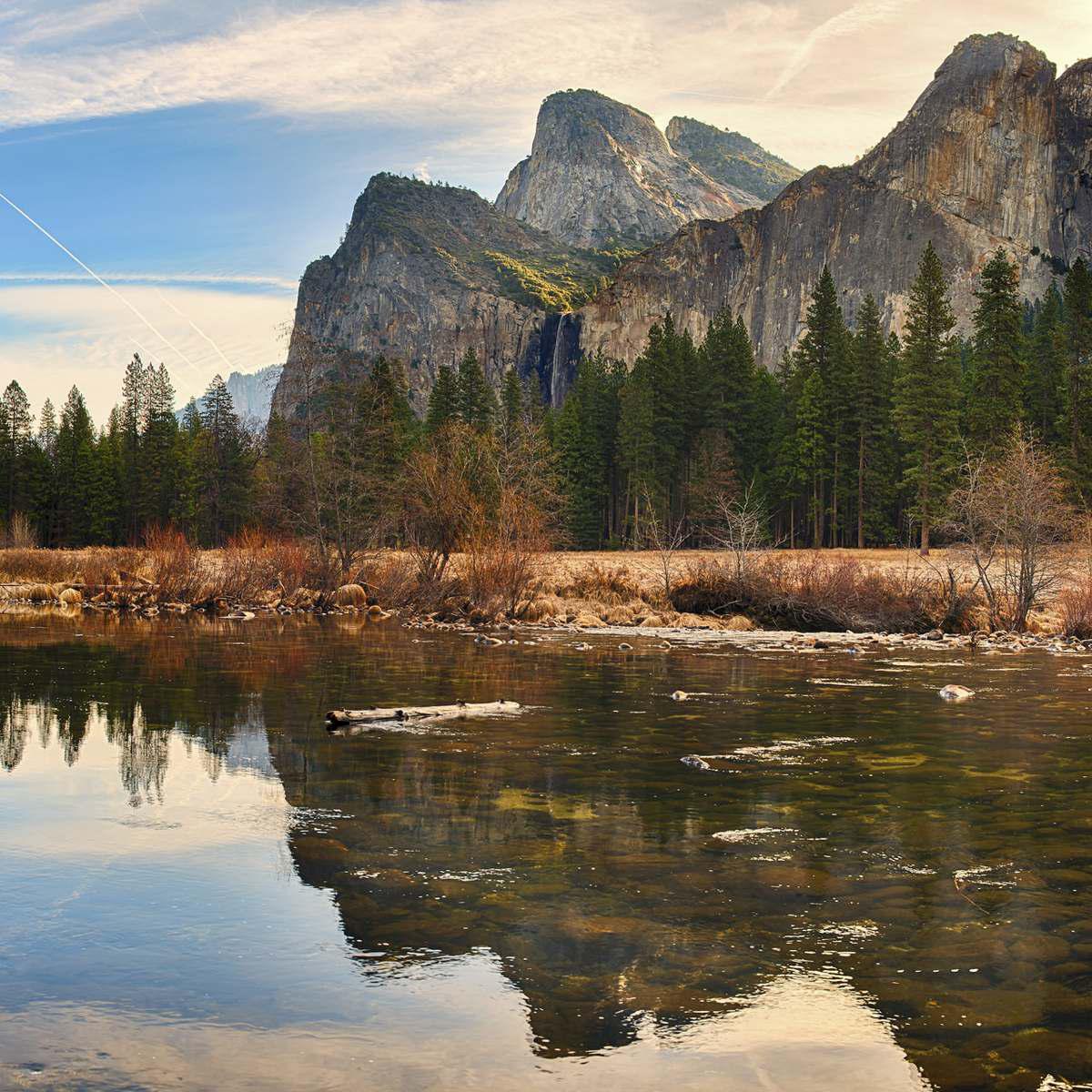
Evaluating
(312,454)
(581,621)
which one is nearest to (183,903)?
(581,621)

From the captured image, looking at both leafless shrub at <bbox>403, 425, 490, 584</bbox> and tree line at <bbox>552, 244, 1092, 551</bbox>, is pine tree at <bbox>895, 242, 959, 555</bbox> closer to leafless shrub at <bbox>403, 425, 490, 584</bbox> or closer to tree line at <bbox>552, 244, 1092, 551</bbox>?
tree line at <bbox>552, 244, 1092, 551</bbox>

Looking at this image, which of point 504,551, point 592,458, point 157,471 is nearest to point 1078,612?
point 504,551

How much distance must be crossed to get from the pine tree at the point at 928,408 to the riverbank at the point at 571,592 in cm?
1762

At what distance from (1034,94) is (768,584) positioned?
156 meters

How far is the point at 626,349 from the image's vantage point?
646 feet

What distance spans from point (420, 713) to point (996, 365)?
52646mm

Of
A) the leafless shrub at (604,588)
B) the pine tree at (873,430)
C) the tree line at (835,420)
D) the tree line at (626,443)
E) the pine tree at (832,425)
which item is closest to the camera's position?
the leafless shrub at (604,588)

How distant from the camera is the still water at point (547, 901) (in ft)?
17.7

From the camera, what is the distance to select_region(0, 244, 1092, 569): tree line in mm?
40000

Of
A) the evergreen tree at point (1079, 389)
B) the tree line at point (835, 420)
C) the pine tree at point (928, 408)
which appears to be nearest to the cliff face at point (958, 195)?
the tree line at point (835, 420)

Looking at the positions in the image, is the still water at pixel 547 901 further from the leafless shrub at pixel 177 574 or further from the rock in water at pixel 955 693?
the leafless shrub at pixel 177 574

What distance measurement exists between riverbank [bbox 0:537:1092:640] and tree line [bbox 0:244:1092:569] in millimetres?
1539

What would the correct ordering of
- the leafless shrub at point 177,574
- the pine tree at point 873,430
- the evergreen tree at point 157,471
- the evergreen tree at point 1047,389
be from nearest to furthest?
the leafless shrub at point 177,574 < the evergreen tree at point 1047,389 < the pine tree at point 873,430 < the evergreen tree at point 157,471

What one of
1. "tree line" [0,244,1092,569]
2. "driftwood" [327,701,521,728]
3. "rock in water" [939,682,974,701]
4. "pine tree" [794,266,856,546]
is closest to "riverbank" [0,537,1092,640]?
"tree line" [0,244,1092,569]
